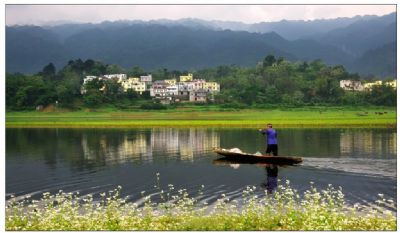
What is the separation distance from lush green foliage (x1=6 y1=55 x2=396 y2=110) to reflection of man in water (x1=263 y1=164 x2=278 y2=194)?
6616 cm

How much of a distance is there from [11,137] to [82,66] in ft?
324

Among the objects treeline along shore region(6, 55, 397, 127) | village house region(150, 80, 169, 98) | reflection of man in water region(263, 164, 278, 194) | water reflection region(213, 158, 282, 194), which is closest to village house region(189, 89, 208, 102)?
treeline along shore region(6, 55, 397, 127)

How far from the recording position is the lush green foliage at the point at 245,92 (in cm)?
9269

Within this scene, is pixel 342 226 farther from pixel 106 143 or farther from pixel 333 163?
pixel 106 143

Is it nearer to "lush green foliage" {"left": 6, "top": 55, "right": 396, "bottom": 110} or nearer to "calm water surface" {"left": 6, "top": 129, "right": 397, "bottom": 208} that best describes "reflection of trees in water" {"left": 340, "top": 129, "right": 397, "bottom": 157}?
"calm water surface" {"left": 6, "top": 129, "right": 397, "bottom": 208}

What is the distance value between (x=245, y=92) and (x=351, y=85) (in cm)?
2995

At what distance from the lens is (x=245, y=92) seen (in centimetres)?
10594

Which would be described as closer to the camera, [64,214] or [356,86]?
[64,214]

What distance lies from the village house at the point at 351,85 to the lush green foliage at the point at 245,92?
493cm

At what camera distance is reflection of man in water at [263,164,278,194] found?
20027 millimetres

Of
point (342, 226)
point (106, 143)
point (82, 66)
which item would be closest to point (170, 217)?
point (342, 226)

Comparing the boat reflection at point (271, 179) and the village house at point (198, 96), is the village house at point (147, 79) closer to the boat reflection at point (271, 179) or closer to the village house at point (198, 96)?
the village house at point (198, 96)

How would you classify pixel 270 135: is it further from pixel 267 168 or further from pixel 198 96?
pixel 198 96

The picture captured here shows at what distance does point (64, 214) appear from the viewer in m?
13.6
